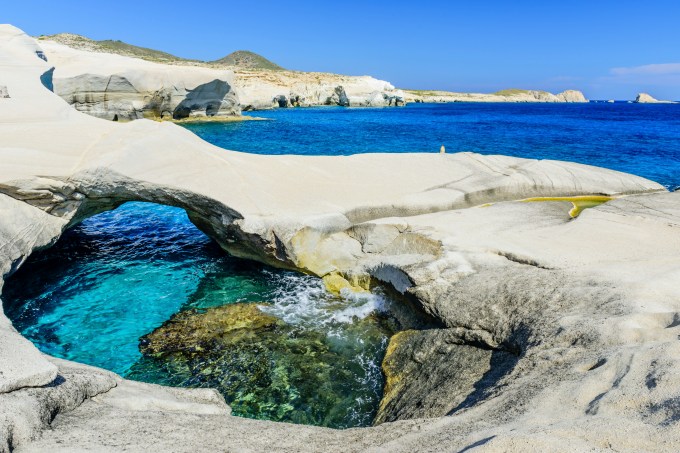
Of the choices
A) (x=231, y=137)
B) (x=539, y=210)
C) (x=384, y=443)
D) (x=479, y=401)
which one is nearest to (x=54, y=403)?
(x=384, y=443)

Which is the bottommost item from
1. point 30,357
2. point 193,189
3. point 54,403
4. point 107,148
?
point 54,403

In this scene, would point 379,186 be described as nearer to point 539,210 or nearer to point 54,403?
point 539,210

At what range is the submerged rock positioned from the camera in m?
7.33

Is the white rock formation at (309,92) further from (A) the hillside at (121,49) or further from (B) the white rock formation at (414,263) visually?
(B) the white rock formation at (414,263)

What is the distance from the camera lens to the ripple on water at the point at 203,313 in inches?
303

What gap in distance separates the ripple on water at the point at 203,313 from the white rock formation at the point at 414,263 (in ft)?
2.76

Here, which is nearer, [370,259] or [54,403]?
[54,403]

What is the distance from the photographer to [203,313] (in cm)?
1005

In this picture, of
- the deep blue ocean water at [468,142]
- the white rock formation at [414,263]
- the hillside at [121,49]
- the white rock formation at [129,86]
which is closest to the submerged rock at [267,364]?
the white rock formation at [414,263]

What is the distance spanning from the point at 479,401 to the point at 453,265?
12.8 feet

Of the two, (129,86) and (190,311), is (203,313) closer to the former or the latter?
(190,311)

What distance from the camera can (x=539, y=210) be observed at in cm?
1186

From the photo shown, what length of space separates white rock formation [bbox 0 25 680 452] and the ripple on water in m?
0.84

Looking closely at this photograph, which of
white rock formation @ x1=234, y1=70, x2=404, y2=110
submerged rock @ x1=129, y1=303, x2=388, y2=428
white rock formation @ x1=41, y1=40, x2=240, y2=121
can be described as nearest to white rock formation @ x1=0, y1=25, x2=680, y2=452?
submerged rock @ x1=129, y1=303, x2=388, y2=428
